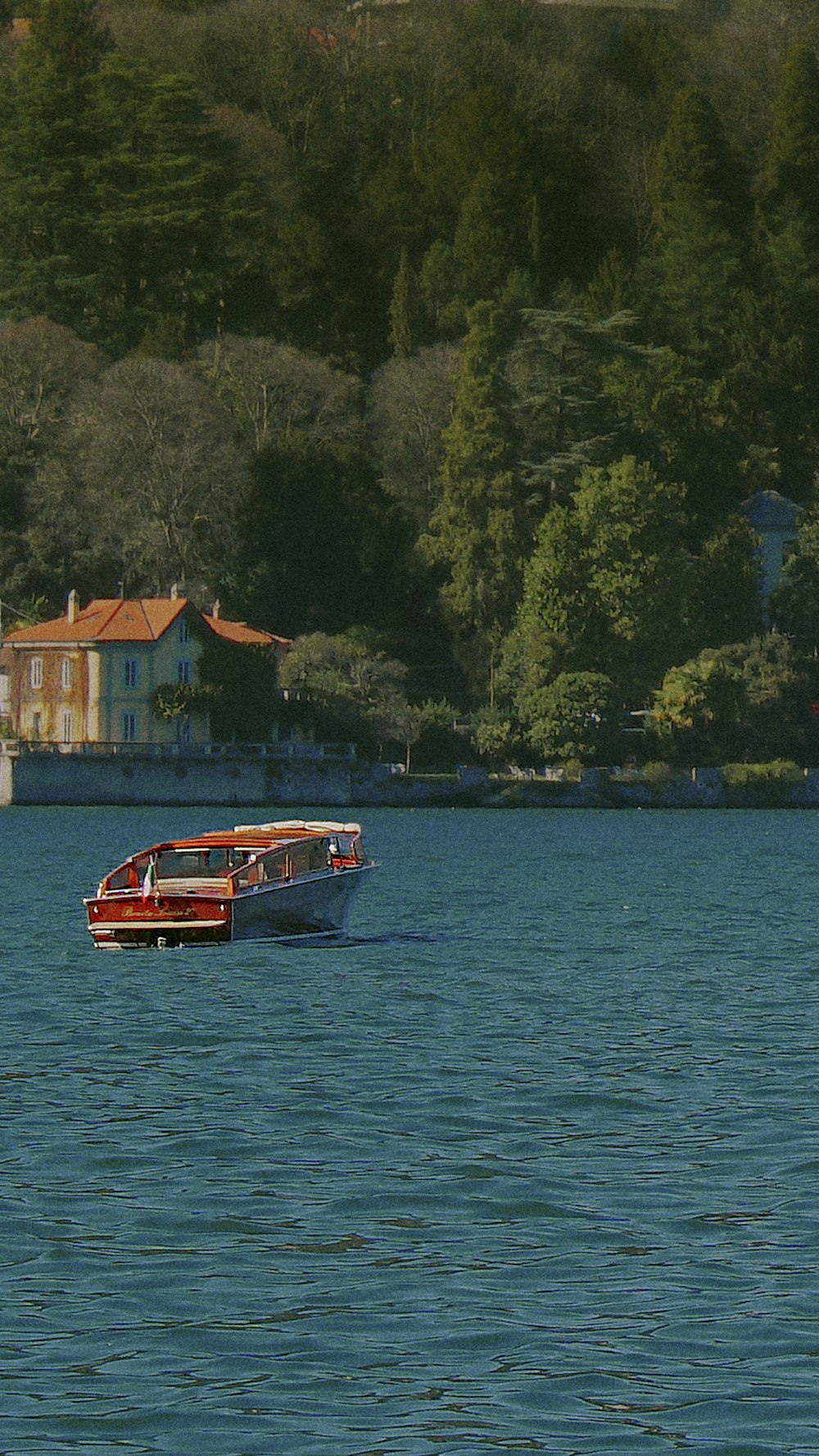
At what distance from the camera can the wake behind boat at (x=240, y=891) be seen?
50625 millimetres

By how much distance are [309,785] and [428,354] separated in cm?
3383

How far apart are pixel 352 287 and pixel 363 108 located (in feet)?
59.0

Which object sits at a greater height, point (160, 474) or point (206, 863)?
point (160, 474)

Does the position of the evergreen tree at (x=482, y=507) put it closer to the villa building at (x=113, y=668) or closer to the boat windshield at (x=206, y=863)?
the villa building at (x=113, y=668)

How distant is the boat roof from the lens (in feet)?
175

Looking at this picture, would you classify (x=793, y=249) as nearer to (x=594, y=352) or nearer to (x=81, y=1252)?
(x=594, y=352)

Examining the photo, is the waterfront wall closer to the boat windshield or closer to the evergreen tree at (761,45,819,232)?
the evergreen tree at (761,45,819,232)

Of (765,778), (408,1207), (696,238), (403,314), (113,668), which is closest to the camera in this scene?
(408,1207)

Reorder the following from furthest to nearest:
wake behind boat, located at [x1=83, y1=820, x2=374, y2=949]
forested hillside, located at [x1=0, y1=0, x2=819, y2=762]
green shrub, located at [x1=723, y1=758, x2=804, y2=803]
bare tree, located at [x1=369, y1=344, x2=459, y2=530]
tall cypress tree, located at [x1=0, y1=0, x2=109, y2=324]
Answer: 1. tall cypress tree, located at [x1=0, y1=0, x2=109, y2=324]
2. bare tree, located at [x1=369, y1=344, x2=459, y2=530]
3. forested hillside, located at [x1=0, y1=0, x2=819, y2=762]
4. green shrub, located at [x1=723, y1=758, x2=804, y2=803]
5. wake behind boat, located at [x1=83, y1=820, x2=374, y2=949]

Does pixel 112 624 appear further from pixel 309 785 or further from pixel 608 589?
pixel 608 589

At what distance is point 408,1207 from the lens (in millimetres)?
24172

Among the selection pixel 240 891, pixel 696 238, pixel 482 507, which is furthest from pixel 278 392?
pixel 240 891

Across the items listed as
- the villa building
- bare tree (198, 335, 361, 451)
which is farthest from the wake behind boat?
bare tree (198, 335, 361, 451)

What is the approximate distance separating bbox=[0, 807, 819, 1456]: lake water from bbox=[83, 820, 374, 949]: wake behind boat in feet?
2.32
